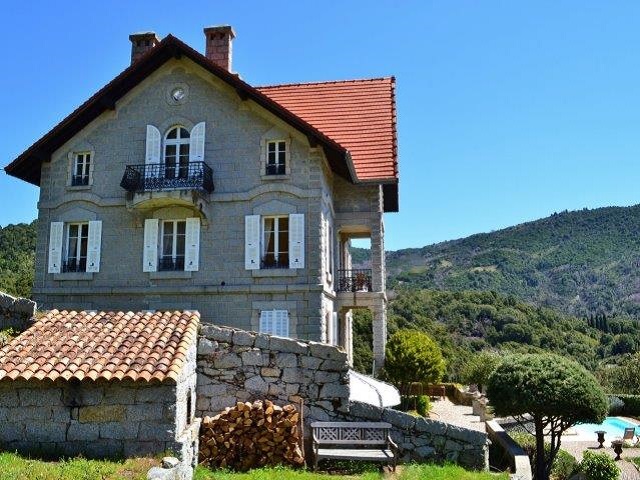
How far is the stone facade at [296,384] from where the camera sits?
10.6 meters

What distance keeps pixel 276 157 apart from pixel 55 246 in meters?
7.23

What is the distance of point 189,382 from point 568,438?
664 inches

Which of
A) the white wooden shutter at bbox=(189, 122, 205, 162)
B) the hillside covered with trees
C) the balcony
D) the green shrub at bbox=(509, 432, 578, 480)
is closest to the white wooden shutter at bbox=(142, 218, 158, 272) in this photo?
the balcony

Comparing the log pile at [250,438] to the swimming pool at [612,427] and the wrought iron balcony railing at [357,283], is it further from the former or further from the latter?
the swimming pool at [612,427]

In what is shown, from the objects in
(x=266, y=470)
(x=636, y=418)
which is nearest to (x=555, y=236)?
(x=636, y=418)

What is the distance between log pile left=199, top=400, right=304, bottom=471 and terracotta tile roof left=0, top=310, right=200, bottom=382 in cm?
159

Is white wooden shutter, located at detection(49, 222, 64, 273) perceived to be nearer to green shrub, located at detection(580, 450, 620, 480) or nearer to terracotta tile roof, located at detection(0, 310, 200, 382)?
terracotta tile roof, located at detection(0, 310, 200, 382)

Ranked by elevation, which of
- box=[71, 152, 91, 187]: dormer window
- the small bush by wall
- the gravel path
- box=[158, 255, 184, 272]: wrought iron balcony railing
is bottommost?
→ the small bush by wall

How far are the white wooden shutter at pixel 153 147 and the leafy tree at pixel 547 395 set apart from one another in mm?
11461

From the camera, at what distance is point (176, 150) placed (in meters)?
17.7

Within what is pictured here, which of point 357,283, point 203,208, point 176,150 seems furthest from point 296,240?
point 176,150

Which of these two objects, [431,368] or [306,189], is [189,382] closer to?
[306,189]

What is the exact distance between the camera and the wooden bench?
9.96m

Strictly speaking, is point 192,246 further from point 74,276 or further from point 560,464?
point 560,464
